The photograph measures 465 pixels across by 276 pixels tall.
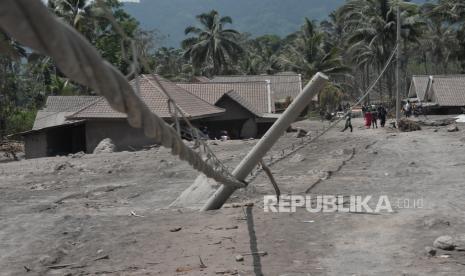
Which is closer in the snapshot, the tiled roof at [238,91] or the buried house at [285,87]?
the tiled roof at [238,91]

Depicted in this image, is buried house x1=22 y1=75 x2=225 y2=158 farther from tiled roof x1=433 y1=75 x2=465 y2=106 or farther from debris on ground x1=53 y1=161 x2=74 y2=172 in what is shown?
tiled roof x1=433 y1=75 x2=465 y2=106

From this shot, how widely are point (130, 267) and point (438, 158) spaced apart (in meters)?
9.38

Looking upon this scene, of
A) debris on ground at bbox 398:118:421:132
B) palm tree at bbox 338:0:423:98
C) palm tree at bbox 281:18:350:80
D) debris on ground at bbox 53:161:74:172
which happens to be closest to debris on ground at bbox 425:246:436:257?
debris on ground at bbox 53:161:74:172

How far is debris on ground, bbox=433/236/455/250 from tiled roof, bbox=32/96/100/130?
20395mm

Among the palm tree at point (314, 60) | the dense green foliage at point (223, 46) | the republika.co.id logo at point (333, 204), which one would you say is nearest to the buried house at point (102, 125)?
the dense green foliage at point (223, 46)

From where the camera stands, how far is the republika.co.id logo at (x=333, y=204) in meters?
7.47

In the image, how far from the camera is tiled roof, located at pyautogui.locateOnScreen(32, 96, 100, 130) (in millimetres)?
24328

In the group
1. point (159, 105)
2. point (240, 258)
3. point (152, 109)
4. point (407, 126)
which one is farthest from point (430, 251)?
point (407, 126)

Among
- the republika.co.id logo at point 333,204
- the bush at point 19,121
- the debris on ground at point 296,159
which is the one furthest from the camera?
the bush at point 19,121

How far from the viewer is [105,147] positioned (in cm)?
1770

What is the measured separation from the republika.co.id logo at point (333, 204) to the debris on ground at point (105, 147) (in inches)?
400

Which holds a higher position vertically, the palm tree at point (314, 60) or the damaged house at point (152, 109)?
the palm tree at point (314, 60)

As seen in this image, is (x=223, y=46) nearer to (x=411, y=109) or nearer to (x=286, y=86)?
(x=286, y=86)

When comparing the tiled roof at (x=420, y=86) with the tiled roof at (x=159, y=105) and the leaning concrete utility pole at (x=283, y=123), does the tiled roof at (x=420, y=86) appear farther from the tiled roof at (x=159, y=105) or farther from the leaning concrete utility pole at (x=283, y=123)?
the leaning concrete utility pole at (x=283, y=123)
